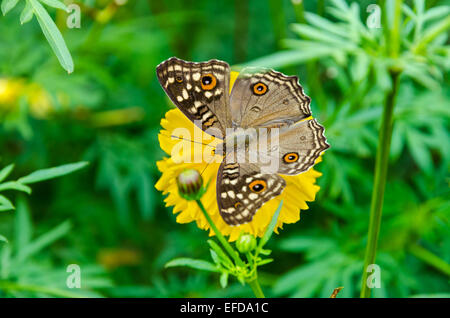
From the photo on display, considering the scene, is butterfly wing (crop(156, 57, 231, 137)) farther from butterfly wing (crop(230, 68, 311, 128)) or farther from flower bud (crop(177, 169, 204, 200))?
flower bud (crop(177, 169, 204, 200))

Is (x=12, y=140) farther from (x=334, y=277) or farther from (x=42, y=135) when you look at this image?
(x=334, y=277)

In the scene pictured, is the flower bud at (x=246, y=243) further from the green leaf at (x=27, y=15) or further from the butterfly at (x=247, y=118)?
the green leaf at (x=27, y=15)

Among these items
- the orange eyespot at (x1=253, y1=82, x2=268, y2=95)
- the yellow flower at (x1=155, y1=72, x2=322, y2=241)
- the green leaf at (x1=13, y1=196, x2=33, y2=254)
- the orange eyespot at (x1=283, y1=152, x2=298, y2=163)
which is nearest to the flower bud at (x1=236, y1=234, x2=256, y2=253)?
the yellow flower at (x1=155, y1=72, x2=322, y2=241)

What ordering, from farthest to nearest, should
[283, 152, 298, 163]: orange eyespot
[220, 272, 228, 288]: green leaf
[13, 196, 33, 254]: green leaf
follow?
[13, 196, 33, 254]: green leaf
[283, 152, 298, 163]: orange eyespot
[220, 272, 228, 288]: green leaf

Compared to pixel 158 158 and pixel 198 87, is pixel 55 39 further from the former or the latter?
pixel 158 158
